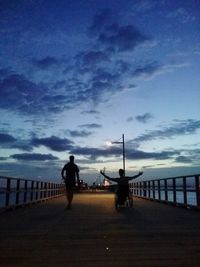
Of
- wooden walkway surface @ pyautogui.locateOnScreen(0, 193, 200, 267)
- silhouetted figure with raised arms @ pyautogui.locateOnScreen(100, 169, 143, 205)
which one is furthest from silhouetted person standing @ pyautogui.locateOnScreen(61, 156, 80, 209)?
wooden walkway surface @ pyautogui.locateOnScreen(0, 193, 200, 267)

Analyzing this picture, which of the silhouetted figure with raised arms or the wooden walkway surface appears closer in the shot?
the wooden walkway surface

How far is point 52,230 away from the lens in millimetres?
10133

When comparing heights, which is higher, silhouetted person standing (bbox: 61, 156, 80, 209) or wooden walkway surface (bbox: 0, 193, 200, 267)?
silhouetted person standing (bbox: 61, 156, 80, 209)

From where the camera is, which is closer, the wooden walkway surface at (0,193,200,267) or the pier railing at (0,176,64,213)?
the wooden walkway surface at (0,193,200,267)

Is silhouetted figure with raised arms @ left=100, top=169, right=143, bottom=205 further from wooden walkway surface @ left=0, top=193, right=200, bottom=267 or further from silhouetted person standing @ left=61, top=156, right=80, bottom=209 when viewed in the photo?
wooden walkway surface @ left=0, top=193, right=200, bottom=267

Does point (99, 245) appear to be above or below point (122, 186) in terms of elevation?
below

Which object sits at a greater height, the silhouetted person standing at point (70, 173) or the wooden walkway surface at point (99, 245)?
the silhouetted person standing at point (70, 173)

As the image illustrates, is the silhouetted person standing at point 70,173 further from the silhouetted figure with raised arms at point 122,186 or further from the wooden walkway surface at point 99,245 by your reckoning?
the wooden walkway surface at point 99,245

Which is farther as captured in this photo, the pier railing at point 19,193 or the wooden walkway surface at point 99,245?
the pier railing at point 19,193

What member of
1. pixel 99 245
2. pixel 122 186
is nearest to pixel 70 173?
pixel 122 186

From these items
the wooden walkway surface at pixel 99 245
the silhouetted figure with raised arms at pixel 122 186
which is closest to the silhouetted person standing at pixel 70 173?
the silhouetted figure with raised arms at pixel 122 186

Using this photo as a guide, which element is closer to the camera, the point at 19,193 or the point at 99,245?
the point at 99,245

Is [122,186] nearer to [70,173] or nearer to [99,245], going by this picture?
[70,173]

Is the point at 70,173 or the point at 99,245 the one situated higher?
the point at 70,173
